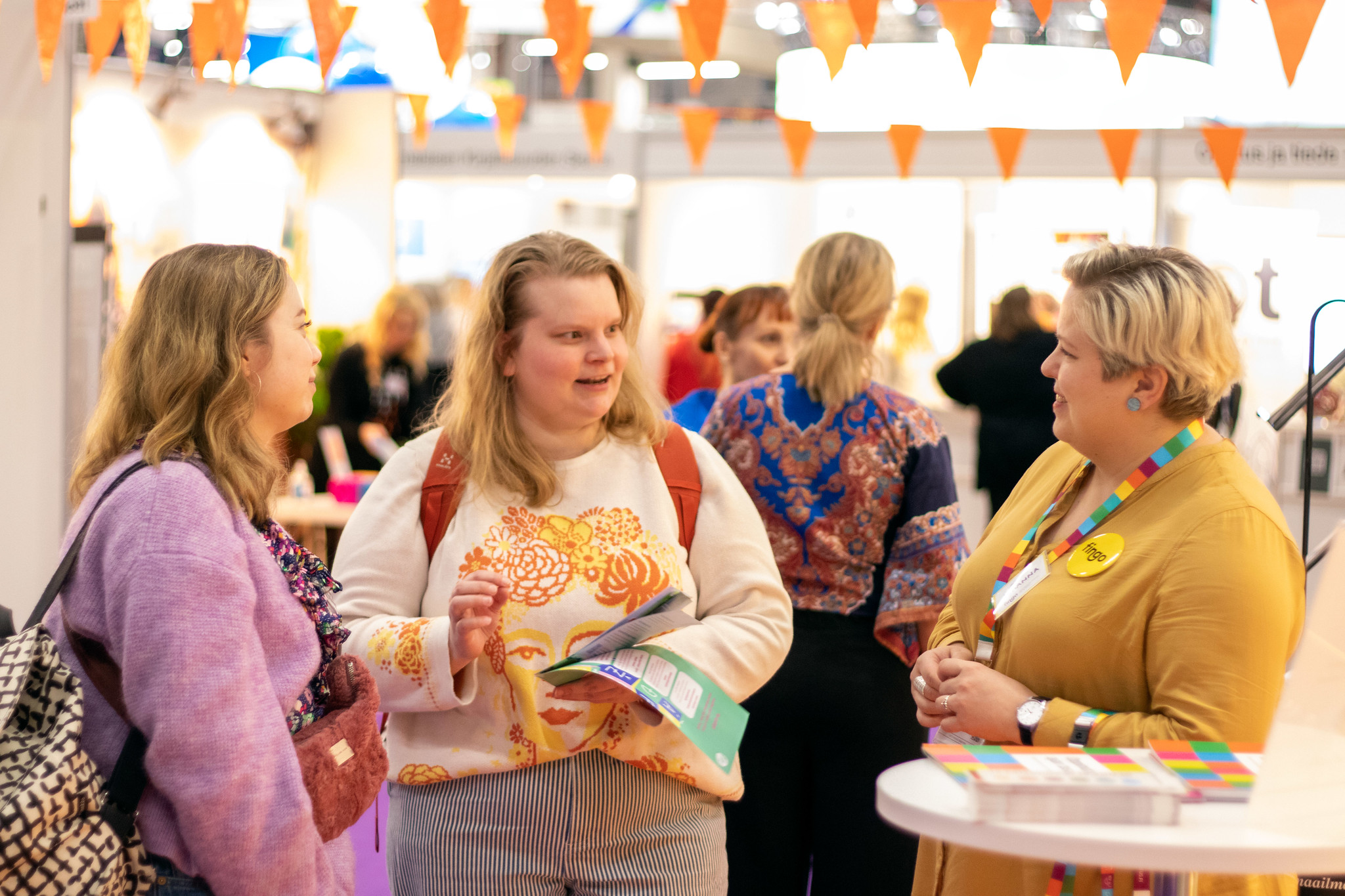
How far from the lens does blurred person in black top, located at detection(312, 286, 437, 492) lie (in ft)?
21.8

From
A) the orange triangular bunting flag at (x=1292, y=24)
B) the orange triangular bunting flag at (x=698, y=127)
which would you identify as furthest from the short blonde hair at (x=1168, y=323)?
the orange triangular bunting flag at (x=698, y=127)

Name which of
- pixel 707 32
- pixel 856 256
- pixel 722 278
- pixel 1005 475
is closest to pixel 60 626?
Answer: pixel 856 256

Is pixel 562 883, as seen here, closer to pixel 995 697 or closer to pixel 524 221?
pixel 995 697

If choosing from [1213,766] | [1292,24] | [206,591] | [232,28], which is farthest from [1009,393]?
[206,591]

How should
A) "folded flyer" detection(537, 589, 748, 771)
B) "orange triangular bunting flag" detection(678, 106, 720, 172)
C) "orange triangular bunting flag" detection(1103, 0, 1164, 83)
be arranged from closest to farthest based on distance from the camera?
"folded flyer" detection(537, 589, 748, 771) < "orange triangular bunting flag" detection(1103, 0, 1164, 83) < "orange triangular bunting flag" detection(678, 106, 720, 172)

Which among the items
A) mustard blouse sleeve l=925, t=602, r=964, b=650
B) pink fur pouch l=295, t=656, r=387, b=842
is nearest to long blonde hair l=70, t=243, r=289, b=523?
pink fur pouch l=295, t=656, r=387, b=842

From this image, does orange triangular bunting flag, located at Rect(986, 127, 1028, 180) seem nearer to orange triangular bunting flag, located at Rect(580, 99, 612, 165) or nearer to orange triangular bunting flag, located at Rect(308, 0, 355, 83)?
orange triangular bunting flag, located at Rect(580, 99, 612, 165)

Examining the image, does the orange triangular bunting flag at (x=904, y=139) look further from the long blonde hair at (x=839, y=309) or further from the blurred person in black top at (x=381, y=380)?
the long blonde hair at (x=839, y=309)

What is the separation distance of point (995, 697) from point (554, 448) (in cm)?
76

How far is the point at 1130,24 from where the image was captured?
3.43 metres

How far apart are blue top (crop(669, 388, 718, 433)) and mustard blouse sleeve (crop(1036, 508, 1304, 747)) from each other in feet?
6.85

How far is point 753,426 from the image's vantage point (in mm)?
2738

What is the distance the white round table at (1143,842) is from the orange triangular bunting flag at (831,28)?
3.27 metres

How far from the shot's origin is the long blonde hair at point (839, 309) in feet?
8.88
